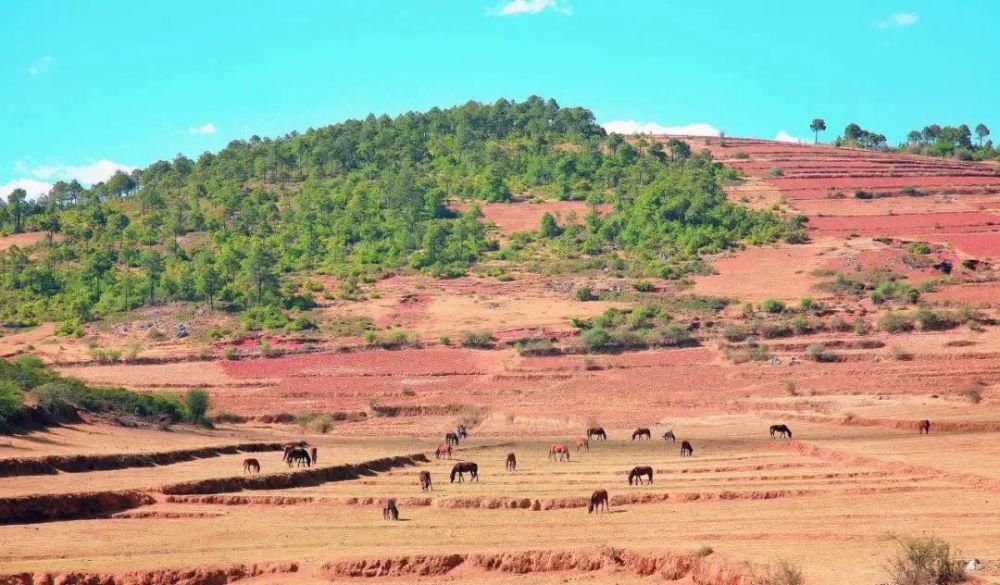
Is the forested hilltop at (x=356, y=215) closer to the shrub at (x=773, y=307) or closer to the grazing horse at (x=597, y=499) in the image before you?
the shrub at (x=773, y=307)

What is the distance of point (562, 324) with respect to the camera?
98.3 meters

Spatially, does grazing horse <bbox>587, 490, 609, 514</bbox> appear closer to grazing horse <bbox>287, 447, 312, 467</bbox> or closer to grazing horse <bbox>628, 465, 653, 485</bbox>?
grazing horse <bbox>628, 465, 653, 485</bbox>

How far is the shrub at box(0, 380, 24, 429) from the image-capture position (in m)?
47.6

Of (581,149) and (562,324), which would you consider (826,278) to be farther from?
(581,149)

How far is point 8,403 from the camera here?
158ft

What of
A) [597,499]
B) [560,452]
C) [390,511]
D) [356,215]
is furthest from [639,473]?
[356,215]

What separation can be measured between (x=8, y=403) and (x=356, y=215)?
88.0m

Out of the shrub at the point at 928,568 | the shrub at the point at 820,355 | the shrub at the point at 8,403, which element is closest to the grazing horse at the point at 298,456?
the shrub at the point at 8,403

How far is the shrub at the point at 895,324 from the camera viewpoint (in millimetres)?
89875

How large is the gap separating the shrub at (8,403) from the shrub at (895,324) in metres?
59.4

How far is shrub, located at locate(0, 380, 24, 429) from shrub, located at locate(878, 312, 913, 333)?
59359 millimetres

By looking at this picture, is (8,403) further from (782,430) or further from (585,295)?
(585,295)

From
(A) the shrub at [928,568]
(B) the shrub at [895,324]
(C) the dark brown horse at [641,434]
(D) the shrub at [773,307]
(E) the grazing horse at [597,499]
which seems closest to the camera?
(A) the shrub at [928,568]

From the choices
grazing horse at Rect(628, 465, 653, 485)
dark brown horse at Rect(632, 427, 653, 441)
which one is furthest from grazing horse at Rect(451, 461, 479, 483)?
dark brown horse at Rect(632, 427, 653, 441)
